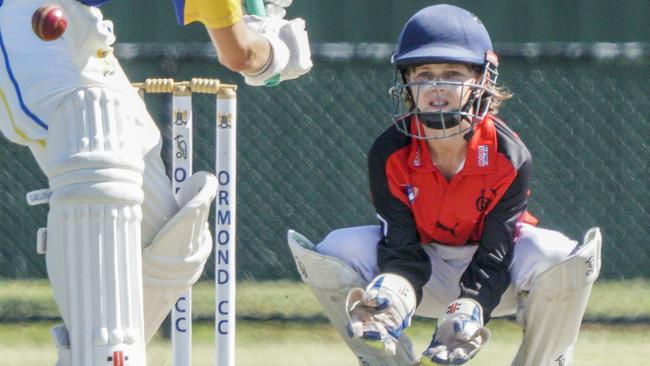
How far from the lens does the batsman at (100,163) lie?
3.82 m

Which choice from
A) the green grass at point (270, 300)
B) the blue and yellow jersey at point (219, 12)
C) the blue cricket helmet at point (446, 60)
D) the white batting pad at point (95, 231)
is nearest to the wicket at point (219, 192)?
the blue cricket helmet at point (446, 60)

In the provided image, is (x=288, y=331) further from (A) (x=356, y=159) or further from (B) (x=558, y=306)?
(B) (x=558, y=306)

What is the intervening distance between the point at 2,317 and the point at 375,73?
213cm

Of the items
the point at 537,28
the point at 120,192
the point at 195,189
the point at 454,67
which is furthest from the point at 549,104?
the point at 120,192

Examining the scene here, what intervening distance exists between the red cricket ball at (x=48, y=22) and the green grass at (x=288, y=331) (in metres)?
2.65

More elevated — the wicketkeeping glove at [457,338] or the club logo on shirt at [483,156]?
the club logo on shirt at [483,156]

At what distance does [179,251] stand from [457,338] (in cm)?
80

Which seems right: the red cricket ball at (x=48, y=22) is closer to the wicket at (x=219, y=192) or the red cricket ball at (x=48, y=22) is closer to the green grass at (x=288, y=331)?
the wicket at (x=219, y=192)

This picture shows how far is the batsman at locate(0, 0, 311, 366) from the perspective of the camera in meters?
3.82

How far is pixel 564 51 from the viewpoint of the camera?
777cm

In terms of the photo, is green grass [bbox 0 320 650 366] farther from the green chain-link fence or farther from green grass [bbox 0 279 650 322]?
the green chain-link fence

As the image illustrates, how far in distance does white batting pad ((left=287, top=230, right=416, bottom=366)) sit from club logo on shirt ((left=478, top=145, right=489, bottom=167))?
0.49 m

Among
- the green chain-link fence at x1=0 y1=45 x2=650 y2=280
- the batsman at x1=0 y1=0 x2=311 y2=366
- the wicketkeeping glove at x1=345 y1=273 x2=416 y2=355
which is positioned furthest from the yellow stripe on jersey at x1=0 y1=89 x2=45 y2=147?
the green chain-link fence at x1=0 y1=45 x2=650 y2=280

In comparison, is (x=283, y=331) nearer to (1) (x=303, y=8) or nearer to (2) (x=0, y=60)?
(1) (x=303, y=8)
